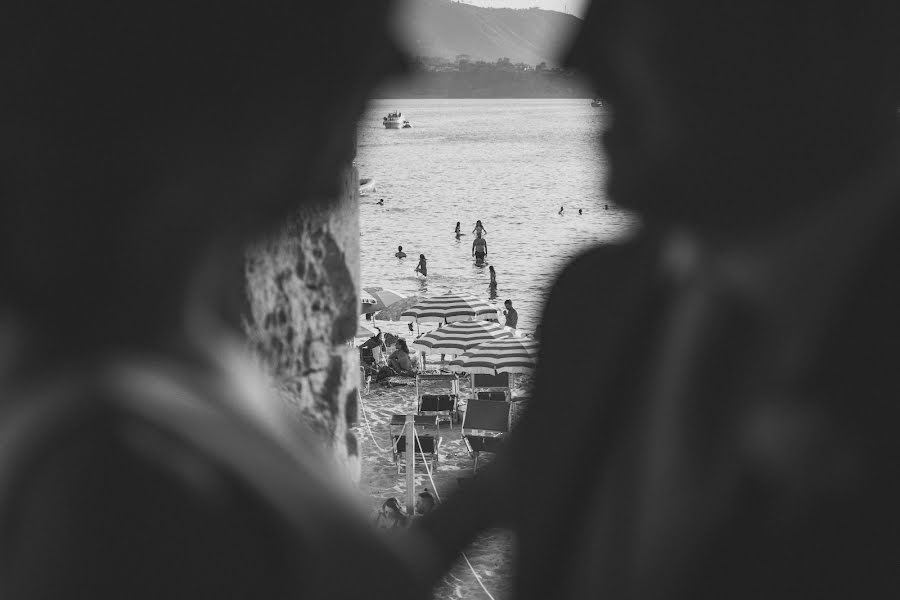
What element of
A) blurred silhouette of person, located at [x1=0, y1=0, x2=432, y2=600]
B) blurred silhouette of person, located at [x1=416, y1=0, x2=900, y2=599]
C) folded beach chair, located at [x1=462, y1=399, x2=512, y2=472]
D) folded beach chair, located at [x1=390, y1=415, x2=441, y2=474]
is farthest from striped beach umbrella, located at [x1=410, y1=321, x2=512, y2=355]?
blurred silhouette of person, located at [x1=0, y1=0, x2=432, y2=600]

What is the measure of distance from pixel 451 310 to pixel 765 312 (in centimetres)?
1288

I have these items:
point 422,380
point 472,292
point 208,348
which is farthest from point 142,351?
point 472,292

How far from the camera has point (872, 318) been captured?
517 millimetres

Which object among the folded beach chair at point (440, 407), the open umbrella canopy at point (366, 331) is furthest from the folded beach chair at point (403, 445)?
the open umbrella canopy at point (366, 331)

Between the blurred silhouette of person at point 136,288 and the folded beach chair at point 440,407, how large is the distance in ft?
34.0

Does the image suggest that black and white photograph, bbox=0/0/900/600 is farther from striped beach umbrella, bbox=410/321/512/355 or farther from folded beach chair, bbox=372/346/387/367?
folded beach chair, bbox=372/346/387/367

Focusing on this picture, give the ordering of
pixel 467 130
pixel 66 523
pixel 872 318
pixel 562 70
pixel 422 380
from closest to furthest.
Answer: pixel 66 523
pixel 872 318
pixel 562 70
pixel 422 380
pixel 467 130

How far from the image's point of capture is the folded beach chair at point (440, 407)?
10.8 metres

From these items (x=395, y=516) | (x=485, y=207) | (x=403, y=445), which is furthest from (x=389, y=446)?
(x=485, y=207)

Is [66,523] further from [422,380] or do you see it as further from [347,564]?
[422,380]

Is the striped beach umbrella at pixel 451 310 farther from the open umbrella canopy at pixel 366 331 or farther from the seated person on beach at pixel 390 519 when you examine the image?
the seated person on beach at pixel 390 519

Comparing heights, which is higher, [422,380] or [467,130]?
[467,130]

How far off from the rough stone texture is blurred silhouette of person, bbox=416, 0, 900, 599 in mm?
279

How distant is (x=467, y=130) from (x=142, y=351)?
9563 cm
